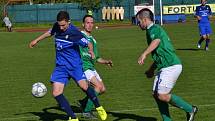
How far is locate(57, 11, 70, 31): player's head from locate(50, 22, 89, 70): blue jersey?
180 millimetres

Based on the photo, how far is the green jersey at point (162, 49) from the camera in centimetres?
890

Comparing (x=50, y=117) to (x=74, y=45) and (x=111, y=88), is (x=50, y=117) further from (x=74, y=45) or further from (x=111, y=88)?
(x=111, y=88)

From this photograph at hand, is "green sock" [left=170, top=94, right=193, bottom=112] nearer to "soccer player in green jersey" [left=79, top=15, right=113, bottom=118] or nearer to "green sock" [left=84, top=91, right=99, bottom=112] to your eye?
"soccer player in green jersey" [left=79, top=15, right=113, bottom=118]

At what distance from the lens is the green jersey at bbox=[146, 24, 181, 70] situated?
29.2ft

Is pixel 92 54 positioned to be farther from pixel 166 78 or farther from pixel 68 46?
pixel 166 78

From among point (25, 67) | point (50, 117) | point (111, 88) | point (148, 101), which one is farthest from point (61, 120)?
point (25, 67)

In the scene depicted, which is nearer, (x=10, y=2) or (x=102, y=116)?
(x=102, y=116)

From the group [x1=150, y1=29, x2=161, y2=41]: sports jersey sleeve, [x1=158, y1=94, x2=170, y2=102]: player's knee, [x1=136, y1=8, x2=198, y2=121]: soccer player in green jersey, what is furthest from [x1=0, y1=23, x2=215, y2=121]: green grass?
[x1=150, y1=29, x2=161, y2=41]: sports jersey sleeve

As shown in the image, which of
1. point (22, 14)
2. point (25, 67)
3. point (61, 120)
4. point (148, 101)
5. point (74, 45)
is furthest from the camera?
point (22, 14)

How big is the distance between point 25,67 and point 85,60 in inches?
418

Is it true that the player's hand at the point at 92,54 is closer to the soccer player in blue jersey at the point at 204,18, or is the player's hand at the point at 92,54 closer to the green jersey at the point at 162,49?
the green jersey at the point at 162,49

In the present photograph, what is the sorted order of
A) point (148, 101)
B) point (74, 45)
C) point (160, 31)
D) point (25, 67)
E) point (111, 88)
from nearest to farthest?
point (160, 31), point (74, 45), point (148, 101), point (111, 88), point (25, 67)

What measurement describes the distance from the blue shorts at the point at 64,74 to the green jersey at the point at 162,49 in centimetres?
150

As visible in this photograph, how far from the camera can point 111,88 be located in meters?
14.6
